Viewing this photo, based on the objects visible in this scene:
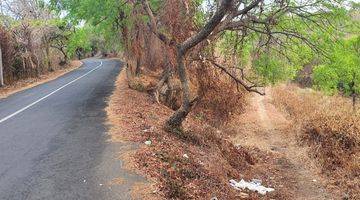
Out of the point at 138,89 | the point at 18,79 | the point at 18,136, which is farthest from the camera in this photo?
the point at 18,79

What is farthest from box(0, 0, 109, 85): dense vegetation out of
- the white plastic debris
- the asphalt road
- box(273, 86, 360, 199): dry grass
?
the white plastic debris

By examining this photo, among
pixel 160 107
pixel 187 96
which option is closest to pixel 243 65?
pixel 160 107

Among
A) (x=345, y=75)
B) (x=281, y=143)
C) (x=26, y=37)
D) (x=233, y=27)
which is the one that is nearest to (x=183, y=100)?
(x=233, y=27)

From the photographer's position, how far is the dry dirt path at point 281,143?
12.1m

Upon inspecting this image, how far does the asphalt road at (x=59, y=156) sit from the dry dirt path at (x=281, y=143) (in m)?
5.16

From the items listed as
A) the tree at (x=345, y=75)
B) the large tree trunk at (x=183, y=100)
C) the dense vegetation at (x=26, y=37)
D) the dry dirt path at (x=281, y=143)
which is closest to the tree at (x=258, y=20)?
the large tree trunk at (x=183, y=100)

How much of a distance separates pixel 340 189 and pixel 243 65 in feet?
24.3

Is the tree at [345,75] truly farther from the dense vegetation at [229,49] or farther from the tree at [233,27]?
the tree at [233,27]

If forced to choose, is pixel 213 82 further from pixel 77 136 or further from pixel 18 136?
pixel 18 136

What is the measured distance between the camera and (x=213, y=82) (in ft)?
51.1

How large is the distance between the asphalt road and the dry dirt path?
16.9 feet

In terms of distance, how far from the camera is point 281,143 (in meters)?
17.9

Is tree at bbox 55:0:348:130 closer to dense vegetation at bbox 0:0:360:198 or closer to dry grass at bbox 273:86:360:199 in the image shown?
dense vegetation at bbox 0:0:360:198

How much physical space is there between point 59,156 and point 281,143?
1061cm
